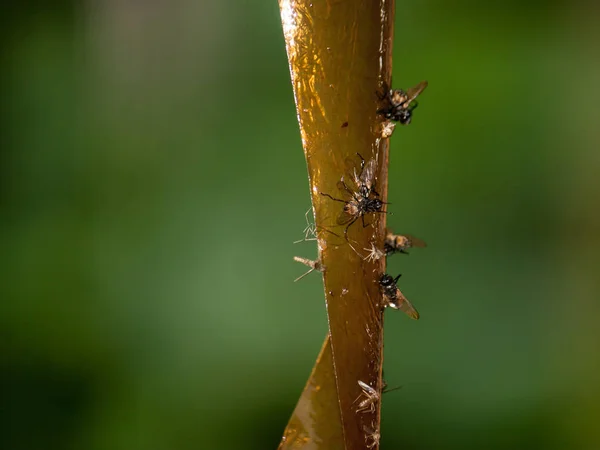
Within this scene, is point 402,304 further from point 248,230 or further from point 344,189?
point 248,230

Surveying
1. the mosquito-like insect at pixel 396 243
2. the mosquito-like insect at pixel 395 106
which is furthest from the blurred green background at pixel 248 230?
the mosquito-like insect at pixel 395 106

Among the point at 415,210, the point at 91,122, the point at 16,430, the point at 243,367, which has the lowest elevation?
the point at 16,430

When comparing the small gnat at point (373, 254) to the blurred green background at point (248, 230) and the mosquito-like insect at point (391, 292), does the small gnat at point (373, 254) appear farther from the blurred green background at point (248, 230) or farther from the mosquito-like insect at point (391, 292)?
the blurred green background at point (248, 230)

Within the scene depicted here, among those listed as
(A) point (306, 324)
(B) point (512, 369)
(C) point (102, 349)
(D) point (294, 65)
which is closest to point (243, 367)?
(A) point (306, 324)

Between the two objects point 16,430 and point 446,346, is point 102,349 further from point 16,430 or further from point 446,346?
point 446,346

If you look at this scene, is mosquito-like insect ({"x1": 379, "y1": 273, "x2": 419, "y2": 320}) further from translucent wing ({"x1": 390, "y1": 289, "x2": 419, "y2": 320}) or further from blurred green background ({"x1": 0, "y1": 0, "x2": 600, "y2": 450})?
blurred green background ({"x1": 0, "y1": 0, "x2": 600, "y2": 450})

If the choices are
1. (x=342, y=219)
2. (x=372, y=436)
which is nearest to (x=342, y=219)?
(x=342, y=219)
